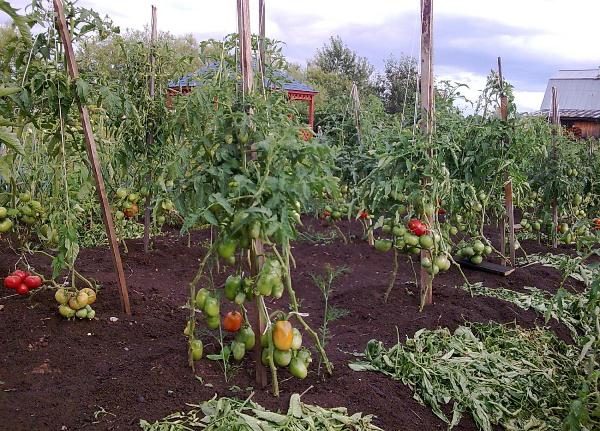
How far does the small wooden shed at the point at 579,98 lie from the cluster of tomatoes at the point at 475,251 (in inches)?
674

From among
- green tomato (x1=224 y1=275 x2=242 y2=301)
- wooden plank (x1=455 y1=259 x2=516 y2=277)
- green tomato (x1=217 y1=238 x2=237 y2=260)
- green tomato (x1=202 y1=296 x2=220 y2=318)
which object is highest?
green tomato (x1=217 y1=238 x2=237 y2=260)

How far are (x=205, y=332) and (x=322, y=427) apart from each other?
909mm

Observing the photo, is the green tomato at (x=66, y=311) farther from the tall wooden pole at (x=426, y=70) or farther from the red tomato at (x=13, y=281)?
the tall wooden pole at (x=426, y=70)

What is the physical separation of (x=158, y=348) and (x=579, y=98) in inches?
894

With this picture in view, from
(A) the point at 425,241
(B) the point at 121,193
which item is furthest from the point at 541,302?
(B) the point at 121,193

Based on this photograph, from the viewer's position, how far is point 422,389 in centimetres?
289

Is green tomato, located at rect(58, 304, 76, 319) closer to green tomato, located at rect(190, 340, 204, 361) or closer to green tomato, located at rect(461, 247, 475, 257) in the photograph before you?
green tomato, located at rect(190, 340, 204, 361)

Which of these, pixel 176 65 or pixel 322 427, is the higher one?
pixel 176 65

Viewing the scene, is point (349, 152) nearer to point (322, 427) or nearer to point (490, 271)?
point (490, 271)

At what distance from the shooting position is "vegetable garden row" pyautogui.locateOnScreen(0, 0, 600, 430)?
8.05 ft

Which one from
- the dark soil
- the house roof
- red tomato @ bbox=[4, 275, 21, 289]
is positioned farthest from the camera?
the house roof

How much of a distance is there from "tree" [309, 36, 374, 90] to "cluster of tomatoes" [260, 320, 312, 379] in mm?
19978

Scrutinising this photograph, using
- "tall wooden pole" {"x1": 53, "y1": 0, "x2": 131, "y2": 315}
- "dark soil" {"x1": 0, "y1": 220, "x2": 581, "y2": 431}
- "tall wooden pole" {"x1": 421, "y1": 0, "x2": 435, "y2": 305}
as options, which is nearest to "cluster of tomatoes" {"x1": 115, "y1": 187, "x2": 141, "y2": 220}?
"dark soil" {"x1": 0, "y1": 220, "x2": 581, "y2": 431}

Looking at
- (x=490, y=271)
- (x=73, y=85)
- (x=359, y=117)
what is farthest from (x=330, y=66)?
(x=73, y=85)
